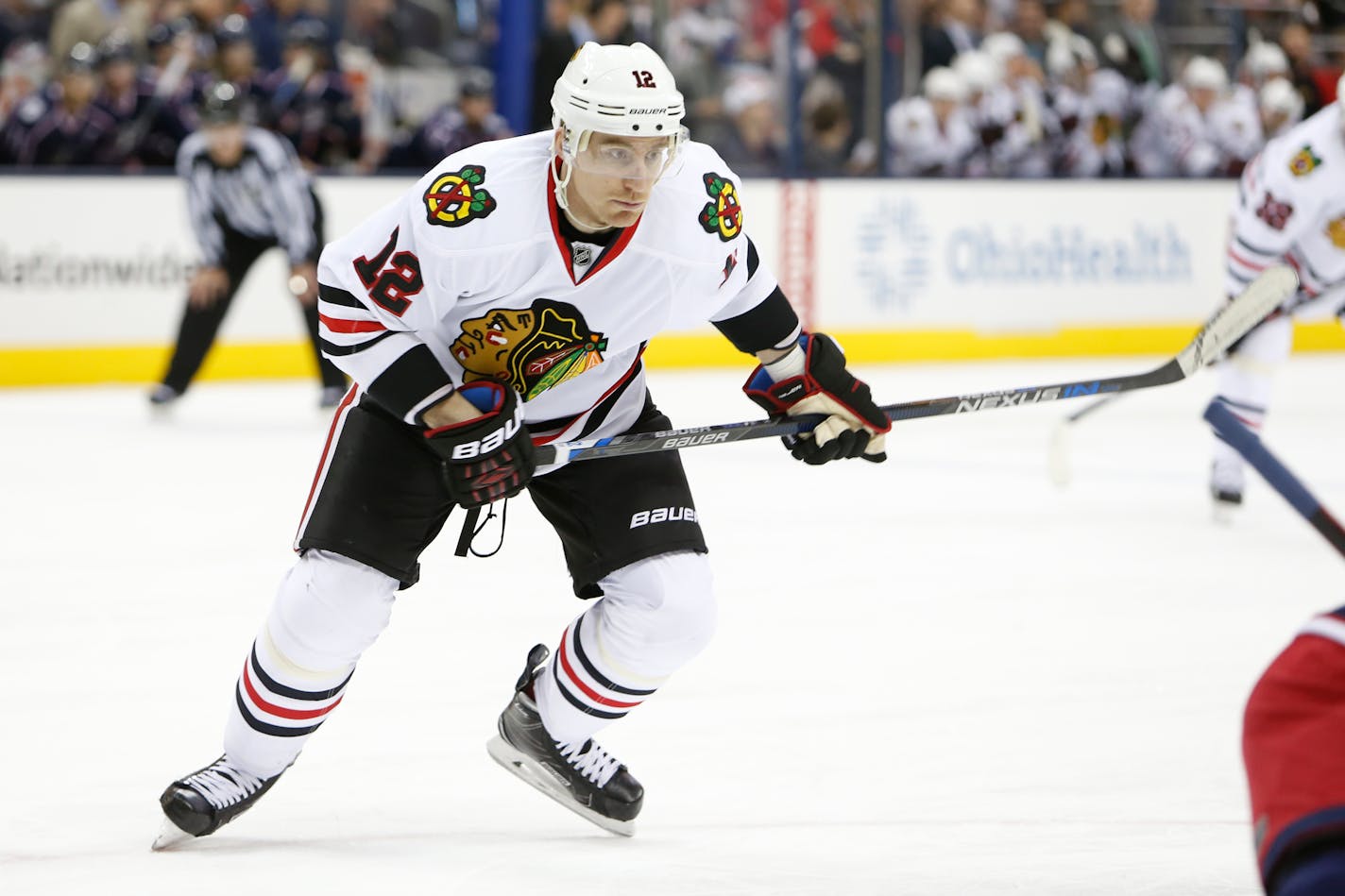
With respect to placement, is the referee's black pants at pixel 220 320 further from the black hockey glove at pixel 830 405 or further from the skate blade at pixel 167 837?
the skate blade at pixel 167 837

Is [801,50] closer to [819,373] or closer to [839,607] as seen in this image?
[839,607]

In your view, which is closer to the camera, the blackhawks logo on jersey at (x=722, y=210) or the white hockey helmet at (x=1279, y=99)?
the blackhawks logo on jersey at (x=722, y=210)

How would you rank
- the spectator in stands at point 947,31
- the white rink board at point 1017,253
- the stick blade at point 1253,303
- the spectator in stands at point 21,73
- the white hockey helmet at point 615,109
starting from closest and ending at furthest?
the white hockey helmet at point 615,109 < the stick blade at point 1253,303 < the spectator in stands at point 21,73 < the white rink board at point 1017,253 < the spectator in stands at point 947,31

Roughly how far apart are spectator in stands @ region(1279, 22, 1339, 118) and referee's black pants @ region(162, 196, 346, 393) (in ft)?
20.8

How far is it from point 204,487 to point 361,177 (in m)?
2.90

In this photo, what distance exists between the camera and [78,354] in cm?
754

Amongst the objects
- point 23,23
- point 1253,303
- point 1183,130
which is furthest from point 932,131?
point 1253,303

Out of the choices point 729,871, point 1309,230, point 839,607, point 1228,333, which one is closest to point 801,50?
point 1309,230

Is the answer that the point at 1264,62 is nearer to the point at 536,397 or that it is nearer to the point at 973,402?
the point at 973,402

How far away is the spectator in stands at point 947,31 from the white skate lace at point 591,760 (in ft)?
25.2

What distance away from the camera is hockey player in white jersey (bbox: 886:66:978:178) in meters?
9.45

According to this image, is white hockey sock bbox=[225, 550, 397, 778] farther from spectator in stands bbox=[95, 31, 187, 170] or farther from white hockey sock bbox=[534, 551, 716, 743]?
spectator in stands bbox=[95, 31, 187, 170]

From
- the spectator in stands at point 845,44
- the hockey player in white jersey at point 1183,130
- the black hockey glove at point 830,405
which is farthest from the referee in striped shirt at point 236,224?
the hockey player in white jersey at point 1183,130

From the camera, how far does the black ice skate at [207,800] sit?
231cm
